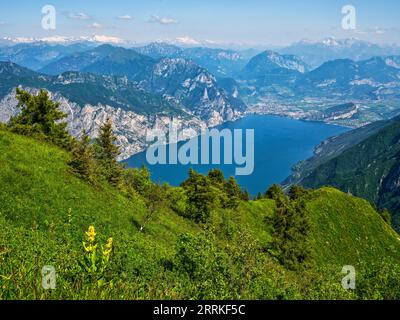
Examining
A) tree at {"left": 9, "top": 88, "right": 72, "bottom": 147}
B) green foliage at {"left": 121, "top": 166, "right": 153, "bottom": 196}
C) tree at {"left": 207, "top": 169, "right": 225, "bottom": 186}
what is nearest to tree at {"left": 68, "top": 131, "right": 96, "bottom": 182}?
green foliage at {"left": 121, "top": 166, "right": 153, "bottom": 196}

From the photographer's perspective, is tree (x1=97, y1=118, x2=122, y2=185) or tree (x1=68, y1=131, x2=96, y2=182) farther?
tree (x1=97, y1=118, x2=122, y2=185)

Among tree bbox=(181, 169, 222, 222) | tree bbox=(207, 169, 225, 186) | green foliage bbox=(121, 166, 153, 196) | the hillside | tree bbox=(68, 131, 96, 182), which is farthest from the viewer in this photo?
tree bbox=(207, 169, 225, 186)

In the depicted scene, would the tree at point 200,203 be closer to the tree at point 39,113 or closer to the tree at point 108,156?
the tree at point 108,156

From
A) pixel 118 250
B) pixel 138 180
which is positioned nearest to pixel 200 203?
pixel 138 180

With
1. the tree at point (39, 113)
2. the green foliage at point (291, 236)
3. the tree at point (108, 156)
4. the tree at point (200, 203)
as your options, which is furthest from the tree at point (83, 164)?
the green foliage at point (291, 236)

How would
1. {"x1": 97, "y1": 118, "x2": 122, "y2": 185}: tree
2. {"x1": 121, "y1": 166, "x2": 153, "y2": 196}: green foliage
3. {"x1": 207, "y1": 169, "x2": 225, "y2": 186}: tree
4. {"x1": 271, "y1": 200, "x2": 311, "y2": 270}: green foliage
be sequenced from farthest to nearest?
{"x1": 207, "y1": 169, "x2": 225, "y2": 186}: tree, {"x1": 271, "y1": 200, "x2": 311, "y2": 270}: green foliage, {"x1": 121, "y1": 166, "x2": 153, "y2": 196}: green foliage, {"x1": 97, "y1": 118, "x2": 122, "y2": 185}: tree

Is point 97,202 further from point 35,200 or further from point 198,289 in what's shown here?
point 198,289

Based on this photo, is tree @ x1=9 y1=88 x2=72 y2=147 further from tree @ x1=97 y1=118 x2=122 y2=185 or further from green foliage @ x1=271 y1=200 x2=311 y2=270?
green foliage @ x1=271 y1=200 x2=311 y2=270
